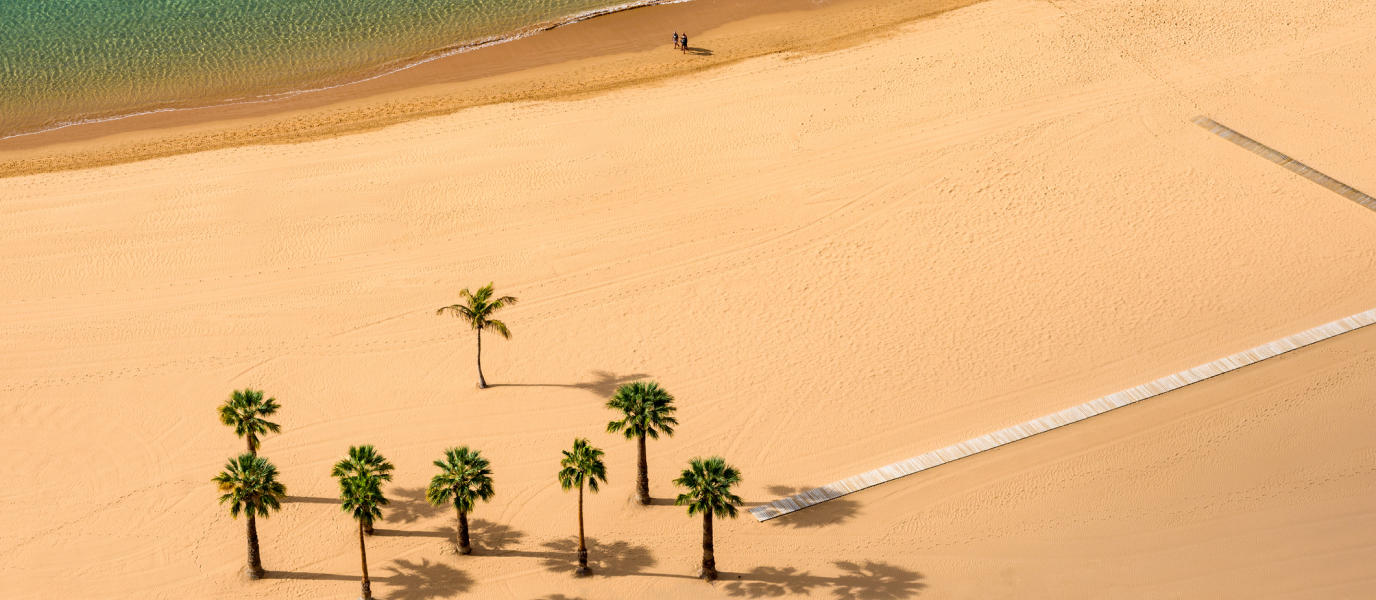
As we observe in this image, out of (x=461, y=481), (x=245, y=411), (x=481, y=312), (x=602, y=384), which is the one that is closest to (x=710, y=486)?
(x=461, y=481)

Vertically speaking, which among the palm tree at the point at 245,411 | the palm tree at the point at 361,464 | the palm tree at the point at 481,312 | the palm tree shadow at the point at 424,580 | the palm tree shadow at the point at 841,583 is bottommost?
the palm tree shadow at the point at 841,583

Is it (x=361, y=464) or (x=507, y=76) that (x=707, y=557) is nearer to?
(x=361, y=464)

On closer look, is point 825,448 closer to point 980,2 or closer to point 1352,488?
point 1352,488

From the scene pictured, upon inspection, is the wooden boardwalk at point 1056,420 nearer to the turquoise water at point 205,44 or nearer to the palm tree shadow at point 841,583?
the palm tree shadow at point 841,583

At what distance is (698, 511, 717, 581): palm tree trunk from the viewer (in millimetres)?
41991

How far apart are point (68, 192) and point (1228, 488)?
53.4 m

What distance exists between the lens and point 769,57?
240ft

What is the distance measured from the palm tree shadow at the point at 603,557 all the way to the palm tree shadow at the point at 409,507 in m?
4.30

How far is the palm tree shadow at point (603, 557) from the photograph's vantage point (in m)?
43.5

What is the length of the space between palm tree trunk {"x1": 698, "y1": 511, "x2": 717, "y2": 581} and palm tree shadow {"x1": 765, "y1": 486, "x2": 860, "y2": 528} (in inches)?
118

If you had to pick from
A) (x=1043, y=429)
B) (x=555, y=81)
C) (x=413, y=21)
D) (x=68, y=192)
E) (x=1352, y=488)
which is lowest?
(x=1352, y=488)

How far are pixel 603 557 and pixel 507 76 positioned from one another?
3756cm

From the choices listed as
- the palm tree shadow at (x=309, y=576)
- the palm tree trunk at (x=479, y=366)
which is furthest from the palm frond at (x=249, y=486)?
the palm tree trunk at (x=479, y=366)

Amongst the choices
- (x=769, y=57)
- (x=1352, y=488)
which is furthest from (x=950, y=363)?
(x=769, y=57)
